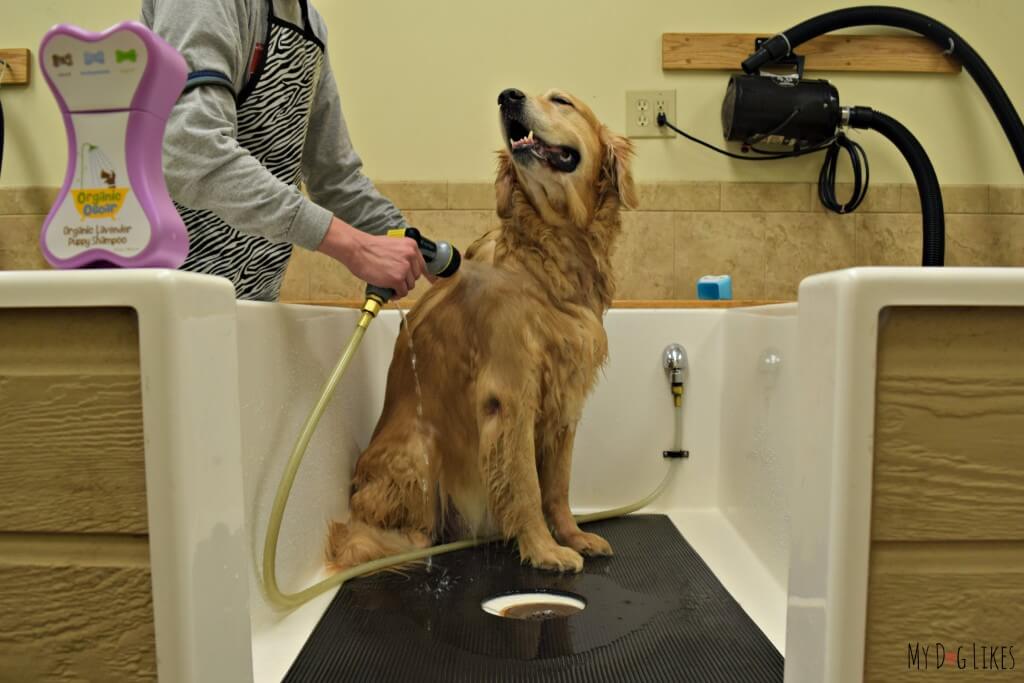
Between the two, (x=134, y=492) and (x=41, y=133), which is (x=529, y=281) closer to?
(x=134, y=492)

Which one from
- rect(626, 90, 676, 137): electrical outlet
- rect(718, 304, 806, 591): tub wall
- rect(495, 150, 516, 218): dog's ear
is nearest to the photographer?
rect(718, 304, 806, 591): tub wall

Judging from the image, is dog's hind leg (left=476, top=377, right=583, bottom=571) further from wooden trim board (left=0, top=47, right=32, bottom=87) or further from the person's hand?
wooden trim board (left=0, top=47, right=32, bottom=87)

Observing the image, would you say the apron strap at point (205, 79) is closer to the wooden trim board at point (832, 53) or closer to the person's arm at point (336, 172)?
the person's arm at point (336, 172)

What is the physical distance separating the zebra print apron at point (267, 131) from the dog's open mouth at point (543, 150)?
13.3 inches

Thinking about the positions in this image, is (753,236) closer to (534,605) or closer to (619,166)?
(619,166)

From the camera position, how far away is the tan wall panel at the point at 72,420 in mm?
552

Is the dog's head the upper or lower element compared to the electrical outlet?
lower

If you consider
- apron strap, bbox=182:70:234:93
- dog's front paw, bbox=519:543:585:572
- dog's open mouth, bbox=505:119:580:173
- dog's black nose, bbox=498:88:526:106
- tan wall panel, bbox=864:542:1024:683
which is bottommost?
dog's front paw, bbox=519:543:585:572

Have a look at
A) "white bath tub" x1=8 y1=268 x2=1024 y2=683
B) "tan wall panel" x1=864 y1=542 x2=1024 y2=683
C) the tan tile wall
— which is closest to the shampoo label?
"white bath tub" x1=8 y1=268 x2=1024 y2=683

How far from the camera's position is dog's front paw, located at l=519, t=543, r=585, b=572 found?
1214mm

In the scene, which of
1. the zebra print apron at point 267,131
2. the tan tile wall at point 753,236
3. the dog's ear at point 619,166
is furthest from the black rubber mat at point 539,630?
the tan tile wall at point 753,236

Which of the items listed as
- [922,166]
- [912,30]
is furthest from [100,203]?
[912,30]

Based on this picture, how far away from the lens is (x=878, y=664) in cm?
60

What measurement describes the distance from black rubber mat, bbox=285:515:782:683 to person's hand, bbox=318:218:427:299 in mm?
470
